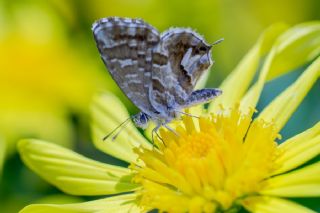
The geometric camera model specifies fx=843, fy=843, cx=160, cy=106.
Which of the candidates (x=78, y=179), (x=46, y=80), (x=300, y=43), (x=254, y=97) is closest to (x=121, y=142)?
(x=78, y=179)

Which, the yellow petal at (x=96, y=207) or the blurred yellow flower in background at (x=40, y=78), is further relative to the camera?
the blurred yellow flower in background at (x=40, y=78)

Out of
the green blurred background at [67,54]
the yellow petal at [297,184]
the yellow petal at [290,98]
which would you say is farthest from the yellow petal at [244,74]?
the yellow petal at [297,184]

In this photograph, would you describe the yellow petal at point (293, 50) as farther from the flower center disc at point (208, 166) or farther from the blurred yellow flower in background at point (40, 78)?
the blurred yellow flower in background at point (40, 78)

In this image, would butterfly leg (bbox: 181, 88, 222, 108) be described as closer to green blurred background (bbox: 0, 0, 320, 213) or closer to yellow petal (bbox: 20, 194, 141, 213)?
yellow petal (bbox: 20, 194, 141, 213)

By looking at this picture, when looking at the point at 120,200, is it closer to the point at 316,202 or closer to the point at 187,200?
the point at 187,200

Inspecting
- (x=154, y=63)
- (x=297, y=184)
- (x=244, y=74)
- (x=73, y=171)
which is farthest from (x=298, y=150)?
(x=73, y=171)

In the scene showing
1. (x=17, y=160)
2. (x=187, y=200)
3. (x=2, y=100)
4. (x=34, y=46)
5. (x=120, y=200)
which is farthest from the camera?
(x=34, y=46)

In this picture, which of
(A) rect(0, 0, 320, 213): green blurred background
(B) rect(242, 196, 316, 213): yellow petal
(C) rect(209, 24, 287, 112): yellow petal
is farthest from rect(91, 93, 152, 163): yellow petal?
(B) rect(242, 196, 316, 213): yellow petal
